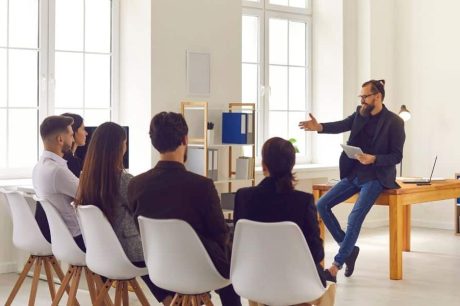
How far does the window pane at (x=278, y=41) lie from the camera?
9.05m

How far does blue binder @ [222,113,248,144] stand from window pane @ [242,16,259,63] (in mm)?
1460

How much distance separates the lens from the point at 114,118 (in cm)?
748

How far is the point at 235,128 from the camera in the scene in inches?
291

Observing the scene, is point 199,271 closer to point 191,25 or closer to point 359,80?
point 191,25

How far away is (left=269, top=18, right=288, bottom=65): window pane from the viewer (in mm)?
9047

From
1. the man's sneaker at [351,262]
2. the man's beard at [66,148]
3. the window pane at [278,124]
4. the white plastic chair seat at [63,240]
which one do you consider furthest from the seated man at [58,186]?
the window pane at [278,124]

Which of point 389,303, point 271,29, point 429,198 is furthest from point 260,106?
point 389,303

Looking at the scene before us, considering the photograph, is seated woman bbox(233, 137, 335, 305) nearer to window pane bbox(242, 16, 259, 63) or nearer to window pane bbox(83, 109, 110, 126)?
window pane bbox(83, 109, 110, 126)

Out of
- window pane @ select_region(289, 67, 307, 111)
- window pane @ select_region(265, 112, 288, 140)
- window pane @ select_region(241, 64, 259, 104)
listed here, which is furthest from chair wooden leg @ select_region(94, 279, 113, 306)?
window pane @ select_region(289, 67, 307, 111)

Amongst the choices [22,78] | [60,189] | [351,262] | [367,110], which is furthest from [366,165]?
[22,78]

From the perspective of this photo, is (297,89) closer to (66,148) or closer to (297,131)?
(297,131)

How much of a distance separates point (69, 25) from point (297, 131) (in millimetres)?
3269

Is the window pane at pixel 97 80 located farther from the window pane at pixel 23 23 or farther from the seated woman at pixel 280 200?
the seated woman at pixel 280 200

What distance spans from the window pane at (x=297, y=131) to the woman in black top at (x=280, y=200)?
5.50 m
